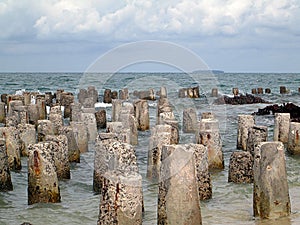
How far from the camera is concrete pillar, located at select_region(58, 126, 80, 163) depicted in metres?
11.9

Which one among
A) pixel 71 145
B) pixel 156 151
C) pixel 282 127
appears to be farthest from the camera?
pixel 282 127

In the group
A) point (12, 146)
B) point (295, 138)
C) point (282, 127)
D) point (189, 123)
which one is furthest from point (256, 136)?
point (189, 123)

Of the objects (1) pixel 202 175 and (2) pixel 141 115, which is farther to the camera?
(2) pixel 141 115

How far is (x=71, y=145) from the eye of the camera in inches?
472

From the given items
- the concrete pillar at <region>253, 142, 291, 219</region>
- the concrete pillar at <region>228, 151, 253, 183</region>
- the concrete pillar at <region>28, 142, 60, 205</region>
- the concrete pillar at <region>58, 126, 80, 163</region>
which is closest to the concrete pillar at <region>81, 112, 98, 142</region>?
the concrete pillar at <region>58, 126, 80, 163</region>

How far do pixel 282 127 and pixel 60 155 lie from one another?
6.39 meters

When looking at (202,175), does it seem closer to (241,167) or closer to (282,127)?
(241,167)

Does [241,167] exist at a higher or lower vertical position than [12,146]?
lower

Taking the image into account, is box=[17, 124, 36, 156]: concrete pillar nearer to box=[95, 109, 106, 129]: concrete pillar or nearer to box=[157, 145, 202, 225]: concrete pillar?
box=[95, 109, 106, 129]: concrete pillar

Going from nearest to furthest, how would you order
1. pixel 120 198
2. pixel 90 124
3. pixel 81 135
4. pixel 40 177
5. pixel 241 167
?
1. pixel 120 198
2. pixel 40 177
3. pixel 241 167
4. pixel 81 135
5. pixel 90 124

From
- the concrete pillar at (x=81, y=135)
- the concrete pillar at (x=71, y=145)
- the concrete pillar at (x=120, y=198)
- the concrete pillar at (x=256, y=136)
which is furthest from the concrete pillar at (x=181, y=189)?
the concrete pillar at (x=81, y=135)

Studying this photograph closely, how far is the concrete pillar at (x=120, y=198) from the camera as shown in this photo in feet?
20.9

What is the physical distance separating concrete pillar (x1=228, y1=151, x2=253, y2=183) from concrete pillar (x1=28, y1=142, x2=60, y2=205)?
3167 mm

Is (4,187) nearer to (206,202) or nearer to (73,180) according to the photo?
(73,180)
